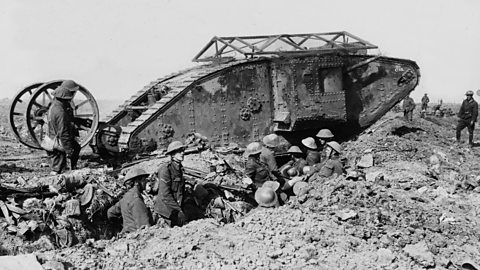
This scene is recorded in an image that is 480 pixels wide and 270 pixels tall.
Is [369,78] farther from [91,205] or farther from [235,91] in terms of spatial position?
[91,205]

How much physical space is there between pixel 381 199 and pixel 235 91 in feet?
16.5

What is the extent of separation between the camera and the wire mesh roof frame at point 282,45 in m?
13.2

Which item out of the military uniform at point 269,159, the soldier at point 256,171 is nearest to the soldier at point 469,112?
the military uniform at point 269,159

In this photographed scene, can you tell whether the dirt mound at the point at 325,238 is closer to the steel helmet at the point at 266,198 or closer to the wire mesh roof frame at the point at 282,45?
the steel helmet at the point at 266,198

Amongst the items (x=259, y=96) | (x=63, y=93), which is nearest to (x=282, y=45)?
(x=259, y=96)

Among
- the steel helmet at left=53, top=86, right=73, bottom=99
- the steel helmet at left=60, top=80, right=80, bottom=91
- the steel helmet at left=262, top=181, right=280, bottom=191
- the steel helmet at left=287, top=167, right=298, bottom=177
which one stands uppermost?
the steel helmet at left=60, top=80, right=80, bottom=91

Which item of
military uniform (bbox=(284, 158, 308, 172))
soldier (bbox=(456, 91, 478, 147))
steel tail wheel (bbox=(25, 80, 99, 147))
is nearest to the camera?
steel tail wheel (bbox=(25, 80, 99, 147))

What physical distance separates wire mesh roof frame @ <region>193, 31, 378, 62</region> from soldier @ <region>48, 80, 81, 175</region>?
3.96 meters

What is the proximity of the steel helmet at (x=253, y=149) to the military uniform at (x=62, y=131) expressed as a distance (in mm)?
3144

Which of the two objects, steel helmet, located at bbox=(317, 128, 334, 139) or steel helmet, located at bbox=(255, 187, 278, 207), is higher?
steel helmet, located at bbox=(317, 128, 334, 139)

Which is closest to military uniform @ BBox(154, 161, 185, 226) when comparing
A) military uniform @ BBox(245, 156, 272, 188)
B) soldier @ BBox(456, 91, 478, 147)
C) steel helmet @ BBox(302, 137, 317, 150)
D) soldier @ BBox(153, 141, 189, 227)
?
soldier @ BBox(153, 141, 189, 227)

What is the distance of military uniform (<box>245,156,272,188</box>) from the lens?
10469mm

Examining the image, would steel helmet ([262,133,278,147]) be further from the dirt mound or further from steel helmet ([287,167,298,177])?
the dirt mound

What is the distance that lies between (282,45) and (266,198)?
5.17 metres
